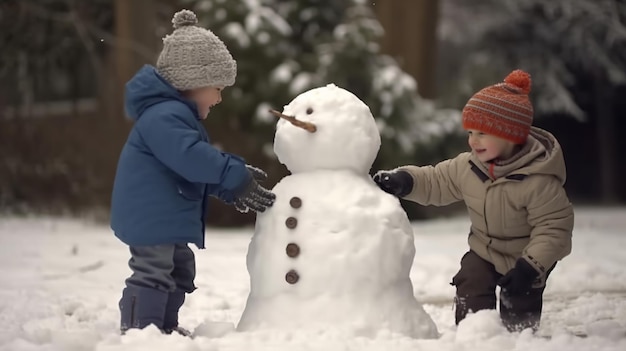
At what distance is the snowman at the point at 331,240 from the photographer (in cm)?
307

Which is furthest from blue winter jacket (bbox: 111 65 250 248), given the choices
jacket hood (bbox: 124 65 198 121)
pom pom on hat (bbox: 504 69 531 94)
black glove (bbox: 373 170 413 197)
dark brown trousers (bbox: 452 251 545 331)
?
pom pom on hat (bbox: 504 69 531 94)

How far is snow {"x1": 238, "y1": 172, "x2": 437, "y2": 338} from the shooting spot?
306cm

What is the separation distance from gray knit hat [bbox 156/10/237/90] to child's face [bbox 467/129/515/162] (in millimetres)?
1095

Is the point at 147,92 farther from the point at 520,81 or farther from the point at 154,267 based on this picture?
the point at 520,81

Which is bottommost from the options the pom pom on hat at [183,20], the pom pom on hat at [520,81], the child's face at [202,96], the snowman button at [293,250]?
the snowman button at [293,250]

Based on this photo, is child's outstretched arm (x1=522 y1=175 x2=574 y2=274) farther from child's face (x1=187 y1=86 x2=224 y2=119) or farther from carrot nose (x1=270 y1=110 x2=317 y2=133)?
child's face (x1=187 y1=86 x2=224 y2=119)

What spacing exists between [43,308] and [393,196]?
6.88ft

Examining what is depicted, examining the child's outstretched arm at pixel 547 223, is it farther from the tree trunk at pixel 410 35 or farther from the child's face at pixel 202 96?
the tree trunk at pixel 410 35

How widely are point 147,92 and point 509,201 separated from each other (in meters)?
1.57

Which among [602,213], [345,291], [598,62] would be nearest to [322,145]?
[345,291]

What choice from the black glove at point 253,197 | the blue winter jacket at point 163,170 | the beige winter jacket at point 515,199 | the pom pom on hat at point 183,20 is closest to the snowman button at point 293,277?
the black glove at point 253,197

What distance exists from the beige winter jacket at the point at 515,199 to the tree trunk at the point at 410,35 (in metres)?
6.68

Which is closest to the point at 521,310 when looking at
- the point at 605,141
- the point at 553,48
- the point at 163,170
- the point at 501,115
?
the point at 501,115

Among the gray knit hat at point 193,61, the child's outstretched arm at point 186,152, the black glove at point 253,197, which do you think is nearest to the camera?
the child's outstretched arm at point 186,152
